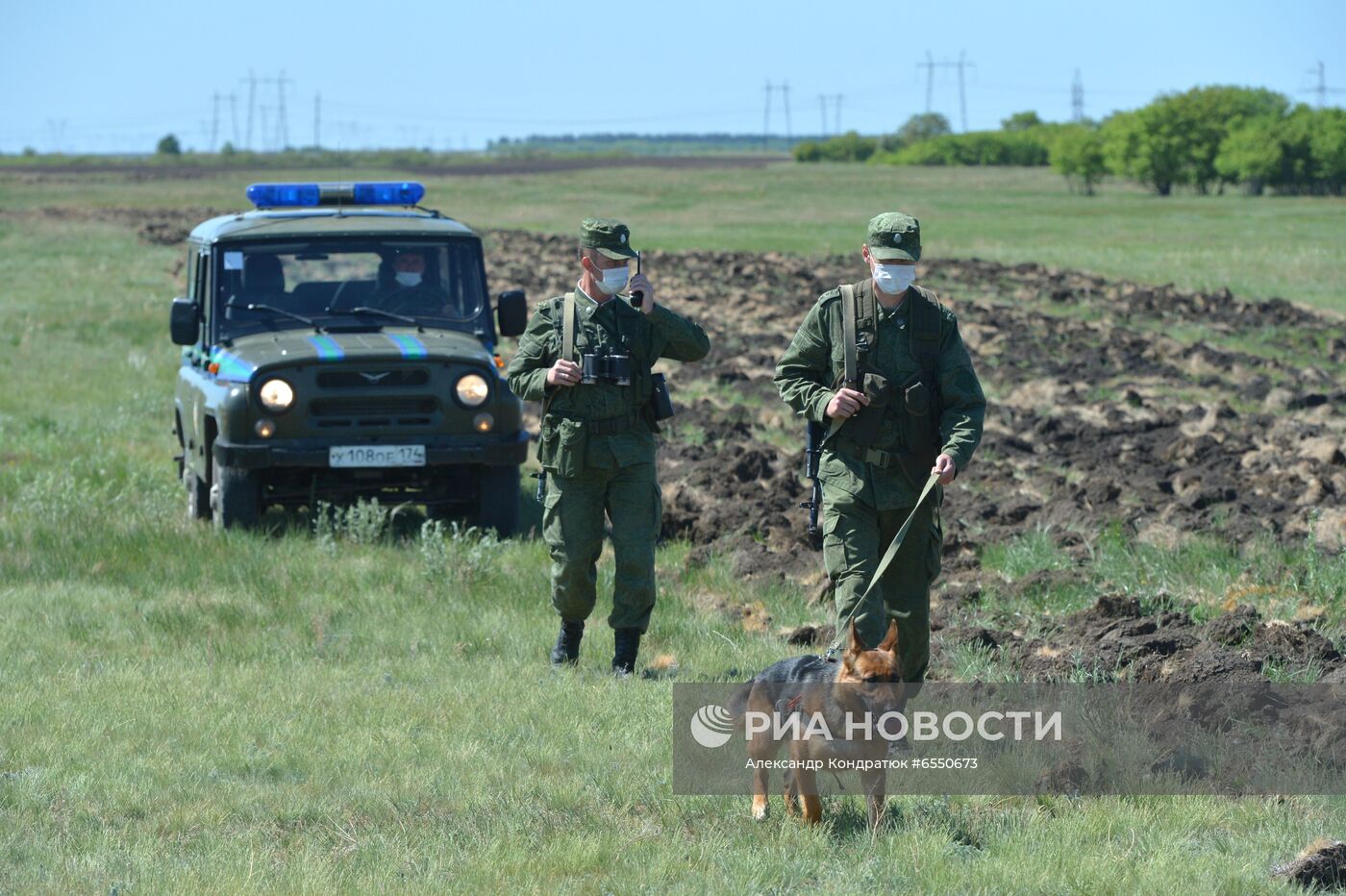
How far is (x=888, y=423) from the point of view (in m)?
6.16

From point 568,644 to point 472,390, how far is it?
2877mm

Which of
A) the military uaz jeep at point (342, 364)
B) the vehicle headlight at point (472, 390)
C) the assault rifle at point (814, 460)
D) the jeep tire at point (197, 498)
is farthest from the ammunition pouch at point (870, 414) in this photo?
the jeep tire at point (197, 498)

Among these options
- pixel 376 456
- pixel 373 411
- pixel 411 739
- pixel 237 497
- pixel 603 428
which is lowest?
pixel 411 739

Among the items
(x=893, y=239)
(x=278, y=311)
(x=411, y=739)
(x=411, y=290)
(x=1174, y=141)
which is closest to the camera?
(x=893, y=239)

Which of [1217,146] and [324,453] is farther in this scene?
[1217,146]

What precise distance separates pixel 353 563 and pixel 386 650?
162 centimetres

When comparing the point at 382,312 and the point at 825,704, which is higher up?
the point at 382,312

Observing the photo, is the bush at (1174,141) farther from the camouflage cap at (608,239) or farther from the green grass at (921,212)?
the camouflage cap at (608,239)

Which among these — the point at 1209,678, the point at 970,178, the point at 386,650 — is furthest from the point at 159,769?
the point at 970,178

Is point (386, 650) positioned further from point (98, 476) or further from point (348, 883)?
point (98, 476)

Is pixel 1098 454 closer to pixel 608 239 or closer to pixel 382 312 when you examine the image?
pixel 382 312

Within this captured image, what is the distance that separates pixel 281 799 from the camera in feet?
18.2

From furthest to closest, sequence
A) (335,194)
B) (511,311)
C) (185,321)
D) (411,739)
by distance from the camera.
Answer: (335,194)
(185,321)
(511,311)
(411,739)

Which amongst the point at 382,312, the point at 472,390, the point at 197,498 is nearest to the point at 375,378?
the point at 472,390
